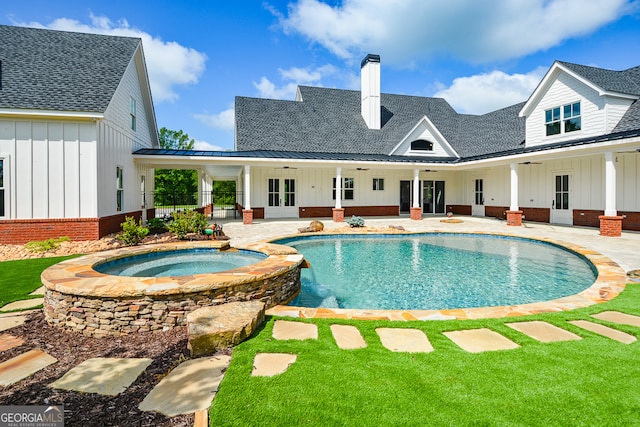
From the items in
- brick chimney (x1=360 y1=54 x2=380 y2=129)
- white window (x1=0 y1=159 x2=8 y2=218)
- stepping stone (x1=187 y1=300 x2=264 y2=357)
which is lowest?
stepping stone (x1=187 y1=300 x2=264 y2=357)

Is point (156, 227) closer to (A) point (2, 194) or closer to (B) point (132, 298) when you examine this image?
(A) point (2, 194)

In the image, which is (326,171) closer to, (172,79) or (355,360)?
(355,360)

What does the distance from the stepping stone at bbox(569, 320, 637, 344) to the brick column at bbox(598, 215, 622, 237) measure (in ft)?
34.4

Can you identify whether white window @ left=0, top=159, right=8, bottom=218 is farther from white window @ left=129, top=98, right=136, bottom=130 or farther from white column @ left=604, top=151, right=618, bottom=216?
white column @ left=604, top=151, right=618, bottom=216

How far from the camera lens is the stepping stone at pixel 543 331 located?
3561 millimetres

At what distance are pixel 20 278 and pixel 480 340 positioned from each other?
8457 mm

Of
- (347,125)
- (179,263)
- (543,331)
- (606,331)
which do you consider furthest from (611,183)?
(179,263)

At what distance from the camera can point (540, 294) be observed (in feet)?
19.9

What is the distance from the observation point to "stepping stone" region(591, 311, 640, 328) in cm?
400

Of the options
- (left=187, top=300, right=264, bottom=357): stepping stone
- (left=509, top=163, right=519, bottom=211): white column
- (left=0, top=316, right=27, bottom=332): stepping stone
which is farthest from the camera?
(left=509, top=163, right=519, bottom=211): white column

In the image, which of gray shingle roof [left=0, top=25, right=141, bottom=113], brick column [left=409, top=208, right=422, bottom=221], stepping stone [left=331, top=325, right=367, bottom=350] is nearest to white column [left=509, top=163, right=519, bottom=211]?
brick column [left=409, top=208, right=422, bottom=221]

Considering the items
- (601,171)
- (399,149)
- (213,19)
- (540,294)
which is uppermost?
(213,19)

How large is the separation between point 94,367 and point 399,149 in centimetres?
2009

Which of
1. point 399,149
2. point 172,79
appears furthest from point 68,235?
point 172,79
